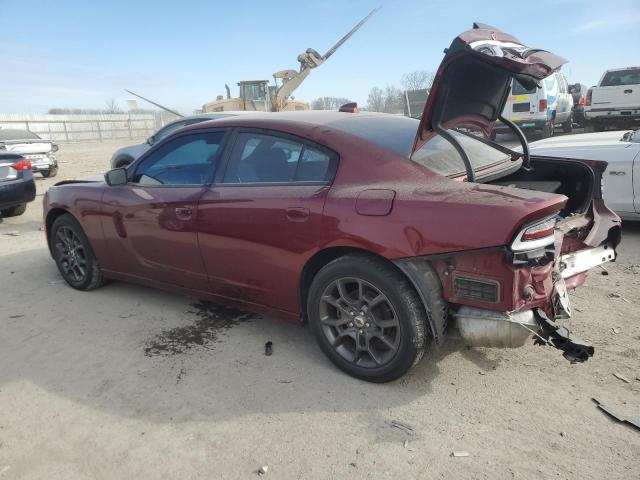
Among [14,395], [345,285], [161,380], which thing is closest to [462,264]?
[345,285]

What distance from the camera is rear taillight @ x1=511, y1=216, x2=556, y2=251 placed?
2.34 metres

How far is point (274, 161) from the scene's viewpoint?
3.19 metres

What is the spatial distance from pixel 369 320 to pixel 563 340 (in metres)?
1.01

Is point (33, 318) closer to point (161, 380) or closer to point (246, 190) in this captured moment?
point (161, 380)

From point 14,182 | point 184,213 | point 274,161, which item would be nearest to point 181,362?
point 184,213

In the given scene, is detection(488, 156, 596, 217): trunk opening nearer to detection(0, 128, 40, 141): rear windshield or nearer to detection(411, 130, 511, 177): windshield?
detection(411, 130, 511, 177): windshield

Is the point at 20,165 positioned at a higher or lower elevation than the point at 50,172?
higher

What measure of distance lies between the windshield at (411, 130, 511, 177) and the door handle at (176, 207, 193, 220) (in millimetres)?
1616

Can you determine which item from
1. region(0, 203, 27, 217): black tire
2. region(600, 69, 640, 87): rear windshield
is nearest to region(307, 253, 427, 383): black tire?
region(0, 203, 27, 217): black tire

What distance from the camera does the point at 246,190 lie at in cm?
319

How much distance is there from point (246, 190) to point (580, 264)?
2176 mm

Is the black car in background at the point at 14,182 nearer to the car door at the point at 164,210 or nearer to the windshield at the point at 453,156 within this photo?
the car door at the point at 164,210

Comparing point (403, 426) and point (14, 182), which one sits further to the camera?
point (14, 182)

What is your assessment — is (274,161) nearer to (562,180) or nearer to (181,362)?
(181,362)
